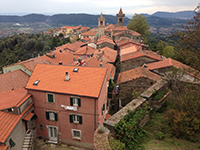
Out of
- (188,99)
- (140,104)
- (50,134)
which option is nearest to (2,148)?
(50,134)

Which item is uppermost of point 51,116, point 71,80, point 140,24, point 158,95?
point 140,24

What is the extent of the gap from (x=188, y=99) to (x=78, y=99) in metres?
9.90

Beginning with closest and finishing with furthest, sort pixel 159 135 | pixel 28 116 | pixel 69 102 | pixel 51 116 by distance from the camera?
pixel 159 135 < pixel 28 116 < pixel 69 102 < pixel 51 116

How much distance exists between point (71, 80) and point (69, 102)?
2.42m

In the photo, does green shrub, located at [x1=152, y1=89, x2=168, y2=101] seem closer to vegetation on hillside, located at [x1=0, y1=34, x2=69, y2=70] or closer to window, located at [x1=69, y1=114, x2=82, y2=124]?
window, located at [x1=69, y1=114, x2=82, y2=124]

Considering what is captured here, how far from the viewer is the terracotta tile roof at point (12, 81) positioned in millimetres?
21128

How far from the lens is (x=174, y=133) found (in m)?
9.68

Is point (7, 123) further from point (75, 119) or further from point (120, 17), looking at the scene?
point (120, 17)

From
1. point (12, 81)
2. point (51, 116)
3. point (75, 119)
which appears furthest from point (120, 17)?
point (75, 119)

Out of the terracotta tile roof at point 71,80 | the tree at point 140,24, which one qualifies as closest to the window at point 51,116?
the terracotta tile roof at point 71,80

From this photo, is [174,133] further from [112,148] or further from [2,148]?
[2,148]

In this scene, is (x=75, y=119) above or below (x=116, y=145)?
below

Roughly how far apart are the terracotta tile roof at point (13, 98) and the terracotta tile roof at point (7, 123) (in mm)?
867

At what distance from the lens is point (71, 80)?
16906 mm
